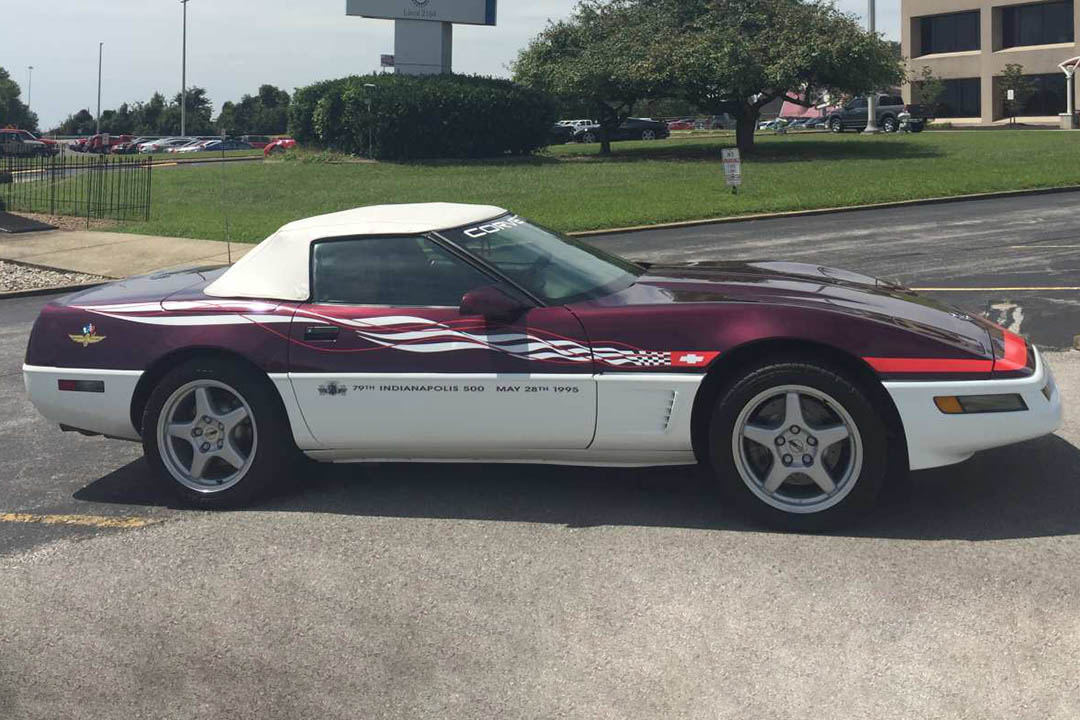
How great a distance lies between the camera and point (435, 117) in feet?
112

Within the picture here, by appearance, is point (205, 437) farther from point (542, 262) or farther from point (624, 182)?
point (624, 182)

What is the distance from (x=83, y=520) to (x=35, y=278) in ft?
37.6

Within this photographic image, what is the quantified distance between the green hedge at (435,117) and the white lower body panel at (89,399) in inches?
1131

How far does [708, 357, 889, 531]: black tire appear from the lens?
4.96 m

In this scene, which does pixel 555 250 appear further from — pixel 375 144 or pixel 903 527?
pixel 375 144

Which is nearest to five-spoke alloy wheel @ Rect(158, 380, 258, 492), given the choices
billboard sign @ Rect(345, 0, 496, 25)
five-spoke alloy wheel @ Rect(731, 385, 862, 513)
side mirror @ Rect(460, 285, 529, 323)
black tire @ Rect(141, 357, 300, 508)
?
black tire @ Rect(141, 357, 300, 508)

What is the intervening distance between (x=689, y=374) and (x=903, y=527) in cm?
113

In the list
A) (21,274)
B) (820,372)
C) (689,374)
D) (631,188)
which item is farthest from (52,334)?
(631,188)

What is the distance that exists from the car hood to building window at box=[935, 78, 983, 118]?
216 feet

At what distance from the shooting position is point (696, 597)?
451 cm

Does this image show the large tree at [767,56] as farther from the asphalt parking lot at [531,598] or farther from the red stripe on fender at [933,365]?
the red stripe on fender at [933,365]

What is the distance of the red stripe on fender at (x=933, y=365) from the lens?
4.95 m

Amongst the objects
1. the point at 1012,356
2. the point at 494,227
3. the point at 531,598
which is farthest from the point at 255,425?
the point at 1012,356

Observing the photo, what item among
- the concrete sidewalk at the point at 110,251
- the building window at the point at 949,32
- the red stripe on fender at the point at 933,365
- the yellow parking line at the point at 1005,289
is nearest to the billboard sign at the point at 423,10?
the concrete sidewalk at the point at 110,251
